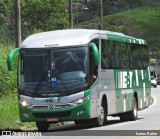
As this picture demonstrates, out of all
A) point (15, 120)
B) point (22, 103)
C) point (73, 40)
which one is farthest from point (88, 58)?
point (15, 120)

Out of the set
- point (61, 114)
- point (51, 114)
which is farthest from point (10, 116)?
point (61, 114)

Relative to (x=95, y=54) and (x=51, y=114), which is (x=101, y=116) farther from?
(x=95, y=54)

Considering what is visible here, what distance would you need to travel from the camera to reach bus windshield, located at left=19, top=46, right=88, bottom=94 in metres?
20.2

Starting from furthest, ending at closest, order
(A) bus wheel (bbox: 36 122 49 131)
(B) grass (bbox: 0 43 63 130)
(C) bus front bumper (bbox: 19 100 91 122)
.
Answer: (B) grass (bbox: 0 43 63 130) < (A) bus wheel (bbox: 36 122 49 131) < (C) bus front bumper (bbox: 19 100 91 122)

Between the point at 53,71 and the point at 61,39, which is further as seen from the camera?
the point at 61,39

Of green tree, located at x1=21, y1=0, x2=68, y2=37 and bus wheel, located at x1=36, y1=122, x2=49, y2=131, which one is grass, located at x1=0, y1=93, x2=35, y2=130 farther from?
green tree, located at x1=21, y1=0, x2=68, y2=37

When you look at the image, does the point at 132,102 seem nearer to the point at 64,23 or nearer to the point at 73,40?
the point at 73,40

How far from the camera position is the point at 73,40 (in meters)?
20.8

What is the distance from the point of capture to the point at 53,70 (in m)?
20.3

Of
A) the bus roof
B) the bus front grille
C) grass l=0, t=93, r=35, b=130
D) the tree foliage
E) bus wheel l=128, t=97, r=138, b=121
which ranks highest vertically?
the tree foliage

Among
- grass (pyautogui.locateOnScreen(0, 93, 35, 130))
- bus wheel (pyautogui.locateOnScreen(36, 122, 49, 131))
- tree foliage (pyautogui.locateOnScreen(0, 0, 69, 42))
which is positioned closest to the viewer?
bus wheel (pyautogui.locateOnScreen(36, 122, 49, 131))

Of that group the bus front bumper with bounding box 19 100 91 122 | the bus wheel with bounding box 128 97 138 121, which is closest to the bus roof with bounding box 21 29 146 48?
the bus front bumper with bounding box 19 100 91 122

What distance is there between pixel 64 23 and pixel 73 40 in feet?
198

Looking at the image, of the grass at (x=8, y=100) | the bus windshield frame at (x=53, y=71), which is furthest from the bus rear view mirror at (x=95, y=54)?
the grass at (x=8, y=100)
